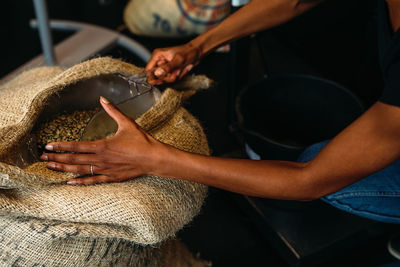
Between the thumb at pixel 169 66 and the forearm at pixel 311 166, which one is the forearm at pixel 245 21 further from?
the forearm at pixel 311 166

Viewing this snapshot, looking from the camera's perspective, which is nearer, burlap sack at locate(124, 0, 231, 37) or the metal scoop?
the metal scoop

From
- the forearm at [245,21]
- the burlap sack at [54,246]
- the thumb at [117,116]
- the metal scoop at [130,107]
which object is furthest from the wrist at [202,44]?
the burlap sack at [54,246]

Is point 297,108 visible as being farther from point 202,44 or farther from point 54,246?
point 54,246

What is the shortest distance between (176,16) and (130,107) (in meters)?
0.88

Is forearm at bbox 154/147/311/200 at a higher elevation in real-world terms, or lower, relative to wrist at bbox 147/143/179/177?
lower

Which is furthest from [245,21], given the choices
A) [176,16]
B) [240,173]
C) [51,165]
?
[176,16]

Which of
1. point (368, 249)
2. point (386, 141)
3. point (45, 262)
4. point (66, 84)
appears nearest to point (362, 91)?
point (368, 249)

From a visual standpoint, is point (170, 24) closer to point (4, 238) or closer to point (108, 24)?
point (108, 24)

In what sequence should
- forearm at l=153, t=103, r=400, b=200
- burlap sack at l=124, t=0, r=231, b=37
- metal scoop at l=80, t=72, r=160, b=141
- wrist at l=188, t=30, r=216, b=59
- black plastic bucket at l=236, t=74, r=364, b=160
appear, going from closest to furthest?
forearm at l=153, t=103, r=400, b=200, metal scoop at l=80, t=72, r=160, b=141, wrist at l=188, t=30, r=216, b=59, black plastic bucket at l=236, t=74, r=364, b=160, burlap sack at l=124, t=0, r=231, b=37

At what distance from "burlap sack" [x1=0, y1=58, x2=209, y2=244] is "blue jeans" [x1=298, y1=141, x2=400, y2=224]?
0.27 metres

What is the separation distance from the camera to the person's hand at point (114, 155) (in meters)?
0.57

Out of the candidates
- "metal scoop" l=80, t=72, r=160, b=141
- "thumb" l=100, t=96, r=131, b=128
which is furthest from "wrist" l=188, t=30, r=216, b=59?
"thumb" l=100, t=96, r=131, b=128

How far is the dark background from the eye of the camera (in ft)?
3.39

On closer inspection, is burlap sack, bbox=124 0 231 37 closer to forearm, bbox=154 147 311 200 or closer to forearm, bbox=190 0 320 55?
forearm, bbox=190 0 320 55
